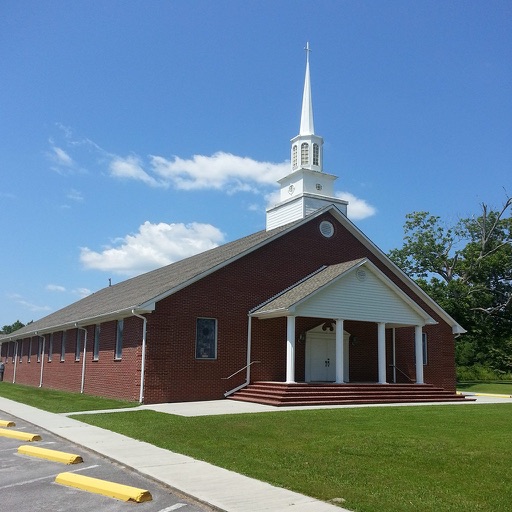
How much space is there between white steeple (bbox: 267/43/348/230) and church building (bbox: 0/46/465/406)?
5 cm

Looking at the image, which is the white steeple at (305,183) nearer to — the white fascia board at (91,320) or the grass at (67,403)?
the white fascia board at (91,320)

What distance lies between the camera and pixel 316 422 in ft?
45.7

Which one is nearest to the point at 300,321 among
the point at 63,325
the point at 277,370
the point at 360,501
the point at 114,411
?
the point at 277,370

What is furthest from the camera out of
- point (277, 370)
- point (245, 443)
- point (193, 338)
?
point (277, 370)

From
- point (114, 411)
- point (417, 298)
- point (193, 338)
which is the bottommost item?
point (114, 411)

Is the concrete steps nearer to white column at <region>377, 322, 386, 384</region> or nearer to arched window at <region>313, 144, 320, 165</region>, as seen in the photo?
white column at <region>377, 322, 386, 384</region>

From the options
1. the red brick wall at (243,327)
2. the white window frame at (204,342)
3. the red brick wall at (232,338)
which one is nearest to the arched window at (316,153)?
the red brick wall at (232,338)

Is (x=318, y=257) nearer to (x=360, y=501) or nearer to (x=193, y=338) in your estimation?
(x=193, y=338)

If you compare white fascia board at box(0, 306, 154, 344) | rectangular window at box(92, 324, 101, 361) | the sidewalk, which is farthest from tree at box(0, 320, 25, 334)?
the sidewalk

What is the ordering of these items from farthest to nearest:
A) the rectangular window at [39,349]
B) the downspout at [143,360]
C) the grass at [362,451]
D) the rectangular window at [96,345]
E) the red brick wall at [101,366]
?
the rectangular window at [39,349], the rectangular window at [96,345], the red brick wall at [101,366], the downspout at [143,360], the grass at [362,451]

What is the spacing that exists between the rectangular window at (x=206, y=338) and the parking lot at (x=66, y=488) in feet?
35.7

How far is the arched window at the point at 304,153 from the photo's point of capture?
28230 mm

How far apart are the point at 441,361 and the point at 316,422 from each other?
1659cm

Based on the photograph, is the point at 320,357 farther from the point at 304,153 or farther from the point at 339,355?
the point at 304,153
